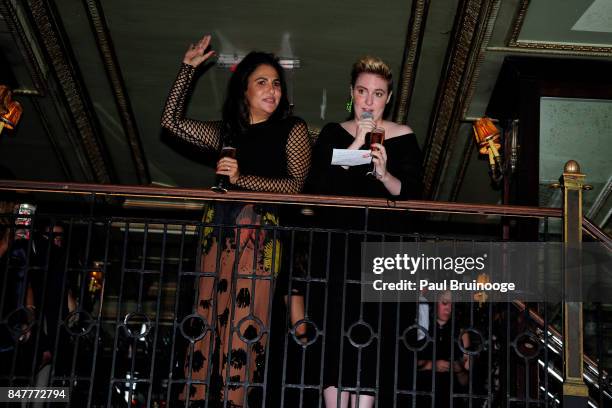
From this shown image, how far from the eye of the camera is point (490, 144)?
651 centimetres

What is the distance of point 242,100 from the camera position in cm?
430

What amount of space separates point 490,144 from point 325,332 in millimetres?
3270

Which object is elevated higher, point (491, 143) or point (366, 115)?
point (491, 143)

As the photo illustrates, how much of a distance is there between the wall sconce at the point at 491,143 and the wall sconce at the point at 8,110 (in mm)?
3924

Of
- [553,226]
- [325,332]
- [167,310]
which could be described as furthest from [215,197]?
[167,310]

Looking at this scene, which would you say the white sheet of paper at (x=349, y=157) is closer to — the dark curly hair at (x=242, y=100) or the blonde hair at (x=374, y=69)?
the blonde hair at (x=374, y=69)

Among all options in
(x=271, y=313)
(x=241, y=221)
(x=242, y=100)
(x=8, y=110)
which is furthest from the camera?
(x=8, y=110)

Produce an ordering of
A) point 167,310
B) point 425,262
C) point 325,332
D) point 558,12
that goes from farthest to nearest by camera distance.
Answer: point 167,310
point 558,12
point 425,262
point 325,332

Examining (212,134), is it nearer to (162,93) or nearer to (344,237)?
(344,237)
